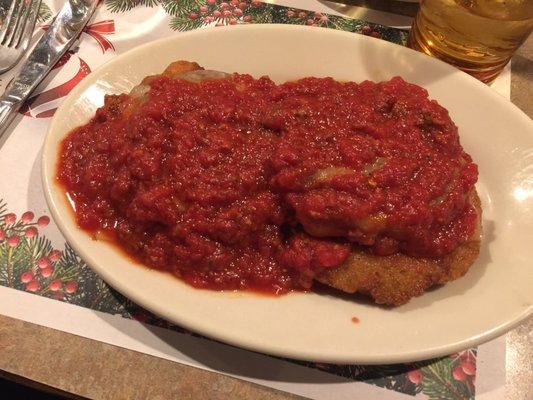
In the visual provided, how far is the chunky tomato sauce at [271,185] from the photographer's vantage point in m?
1.64

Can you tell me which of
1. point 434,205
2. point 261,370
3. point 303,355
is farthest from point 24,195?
point 434,205

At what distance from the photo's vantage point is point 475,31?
2348mm

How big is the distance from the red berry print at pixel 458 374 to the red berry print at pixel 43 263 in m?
1.64

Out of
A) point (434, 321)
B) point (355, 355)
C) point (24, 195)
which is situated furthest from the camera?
point (24, 195)

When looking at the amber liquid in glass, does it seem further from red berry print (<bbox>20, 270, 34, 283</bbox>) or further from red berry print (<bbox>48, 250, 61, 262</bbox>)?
red berry print (<bbox>20, 270, 34, 283</bbox>)

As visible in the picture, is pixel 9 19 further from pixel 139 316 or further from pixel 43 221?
pixel 139 316

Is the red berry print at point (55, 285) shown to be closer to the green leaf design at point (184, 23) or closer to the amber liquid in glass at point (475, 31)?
the green leaf design at point (184, 23)

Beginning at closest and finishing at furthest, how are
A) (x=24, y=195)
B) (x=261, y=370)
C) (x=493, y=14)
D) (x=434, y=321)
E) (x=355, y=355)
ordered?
(x=355, y=355) → (x=434, y=321) → (x=261, y=370) → (x=24, y=195) → (x=493, y=14)

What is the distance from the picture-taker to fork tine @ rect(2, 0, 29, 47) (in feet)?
8.59

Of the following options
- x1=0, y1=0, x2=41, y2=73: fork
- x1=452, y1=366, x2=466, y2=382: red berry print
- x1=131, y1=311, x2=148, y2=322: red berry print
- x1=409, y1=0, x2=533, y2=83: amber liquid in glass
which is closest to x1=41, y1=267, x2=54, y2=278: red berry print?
x1=131, y1=311, x2=148, y2=322: red berry print

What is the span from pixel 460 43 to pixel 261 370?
1.88 meters

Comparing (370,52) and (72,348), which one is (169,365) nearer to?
(72,348)

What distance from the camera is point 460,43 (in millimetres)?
2424

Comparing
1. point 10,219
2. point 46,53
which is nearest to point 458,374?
point 10,219
